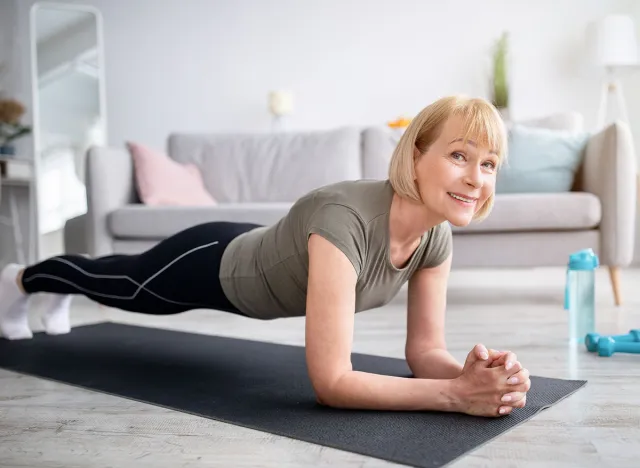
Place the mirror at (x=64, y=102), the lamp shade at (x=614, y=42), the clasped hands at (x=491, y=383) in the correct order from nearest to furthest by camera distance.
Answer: the clasped hands at (x=491, y=383) → the lamp shade at (x=614, y=42) → the mirror at (x=64, y=102)

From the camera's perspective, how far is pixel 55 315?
255 cm

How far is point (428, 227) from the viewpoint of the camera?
4.84 ft

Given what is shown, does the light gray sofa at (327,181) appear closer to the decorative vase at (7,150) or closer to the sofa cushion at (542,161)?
the sofa cushion at (542,161)

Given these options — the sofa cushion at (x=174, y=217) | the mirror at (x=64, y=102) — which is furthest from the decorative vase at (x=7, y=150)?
the sofa cushion at (x=174, y=217)

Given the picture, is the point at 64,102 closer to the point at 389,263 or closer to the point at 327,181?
the point at 327,181

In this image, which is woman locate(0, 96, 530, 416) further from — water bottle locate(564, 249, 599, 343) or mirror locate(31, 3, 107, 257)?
mirror locate(31, 3, 107, 257)

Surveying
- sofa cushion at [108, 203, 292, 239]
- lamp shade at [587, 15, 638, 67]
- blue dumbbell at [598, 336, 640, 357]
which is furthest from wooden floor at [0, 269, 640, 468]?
lamp shade at [587, 15, 638, 67]

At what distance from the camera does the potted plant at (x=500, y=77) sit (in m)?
4.88

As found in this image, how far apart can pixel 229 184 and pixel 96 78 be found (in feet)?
6.65

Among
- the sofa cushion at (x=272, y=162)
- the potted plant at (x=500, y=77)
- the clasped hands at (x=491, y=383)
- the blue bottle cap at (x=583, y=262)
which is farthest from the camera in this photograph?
the potted plant at (x=500, y=77)

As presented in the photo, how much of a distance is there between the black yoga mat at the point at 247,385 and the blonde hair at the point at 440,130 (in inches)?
17.7

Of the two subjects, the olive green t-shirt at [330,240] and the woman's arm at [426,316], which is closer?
the olive green t-shirt at [330,240]

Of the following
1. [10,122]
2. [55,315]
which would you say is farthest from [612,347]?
[10,122]

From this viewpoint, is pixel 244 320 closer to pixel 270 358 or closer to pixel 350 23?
A: pixel 270 358
